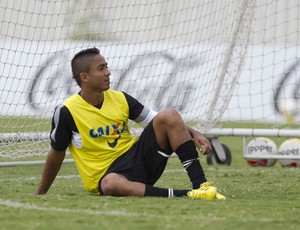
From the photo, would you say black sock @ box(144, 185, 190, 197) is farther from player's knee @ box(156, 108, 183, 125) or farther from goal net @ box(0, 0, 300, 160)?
goal net @ box(0, 0, 300, 160)

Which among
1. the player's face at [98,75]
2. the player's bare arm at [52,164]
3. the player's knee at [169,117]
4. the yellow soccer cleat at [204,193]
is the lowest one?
the player's bare arm at [52,164]

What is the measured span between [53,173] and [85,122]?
42 centimetres

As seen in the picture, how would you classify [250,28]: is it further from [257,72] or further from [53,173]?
[53,173]

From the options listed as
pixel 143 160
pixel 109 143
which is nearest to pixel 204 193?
pixel 143 160

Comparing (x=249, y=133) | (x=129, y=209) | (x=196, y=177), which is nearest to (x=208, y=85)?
(x=249, y=133)

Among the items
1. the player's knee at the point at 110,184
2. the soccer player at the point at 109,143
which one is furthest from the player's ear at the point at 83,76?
the player's knee at the point at 110,184

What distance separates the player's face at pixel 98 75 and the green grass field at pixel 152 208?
30.8 inches

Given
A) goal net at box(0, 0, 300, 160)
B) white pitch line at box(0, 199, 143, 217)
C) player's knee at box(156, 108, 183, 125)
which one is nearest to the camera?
white pitch line at box(0, 199, 143, 217)

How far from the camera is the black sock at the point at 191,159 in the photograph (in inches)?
237

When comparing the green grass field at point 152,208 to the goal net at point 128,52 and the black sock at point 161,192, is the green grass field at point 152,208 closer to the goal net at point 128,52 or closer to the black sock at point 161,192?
the black sock at point 161,192

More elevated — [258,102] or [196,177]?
[196,177]

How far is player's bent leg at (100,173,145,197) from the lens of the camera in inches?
236

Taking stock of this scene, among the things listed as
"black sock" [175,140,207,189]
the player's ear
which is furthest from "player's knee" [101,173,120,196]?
the player's ear

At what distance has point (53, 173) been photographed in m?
6.14
